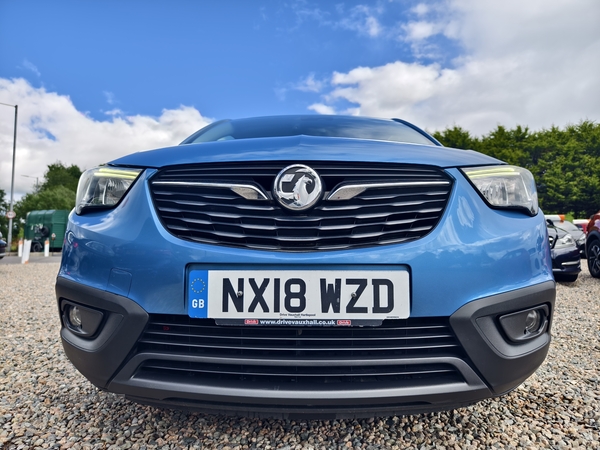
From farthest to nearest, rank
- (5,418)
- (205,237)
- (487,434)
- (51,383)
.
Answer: (51,383)
(5,418)
(487,434)
(205,237)

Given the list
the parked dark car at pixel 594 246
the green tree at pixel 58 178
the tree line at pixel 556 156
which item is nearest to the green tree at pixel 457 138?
the tree line at pixel 556 156

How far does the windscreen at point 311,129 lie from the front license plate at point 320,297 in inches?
45.8

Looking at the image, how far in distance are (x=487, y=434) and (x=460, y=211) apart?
3.01 feet

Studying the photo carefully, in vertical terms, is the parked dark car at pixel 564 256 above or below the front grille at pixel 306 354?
below

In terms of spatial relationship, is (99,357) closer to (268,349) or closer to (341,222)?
(268,349)

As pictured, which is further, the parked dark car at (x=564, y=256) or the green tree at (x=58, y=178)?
the green tree at (x=58, y=178)

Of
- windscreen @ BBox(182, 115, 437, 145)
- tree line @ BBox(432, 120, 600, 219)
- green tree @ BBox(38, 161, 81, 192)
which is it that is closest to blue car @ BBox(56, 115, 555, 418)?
windscreen @ BBox(182, 115, 437, 145)

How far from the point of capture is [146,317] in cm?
133

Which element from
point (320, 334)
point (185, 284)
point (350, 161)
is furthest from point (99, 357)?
point (350, 161)

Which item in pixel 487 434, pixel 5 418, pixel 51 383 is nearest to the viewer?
pixel 487 434

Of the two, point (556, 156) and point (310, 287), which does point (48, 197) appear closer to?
point (556, 156)

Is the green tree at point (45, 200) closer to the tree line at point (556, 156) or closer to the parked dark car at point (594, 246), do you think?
the tree line at point (556, 156)

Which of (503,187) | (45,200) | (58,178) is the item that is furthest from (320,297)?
(58,178)

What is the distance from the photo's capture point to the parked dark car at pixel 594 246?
274 inches
